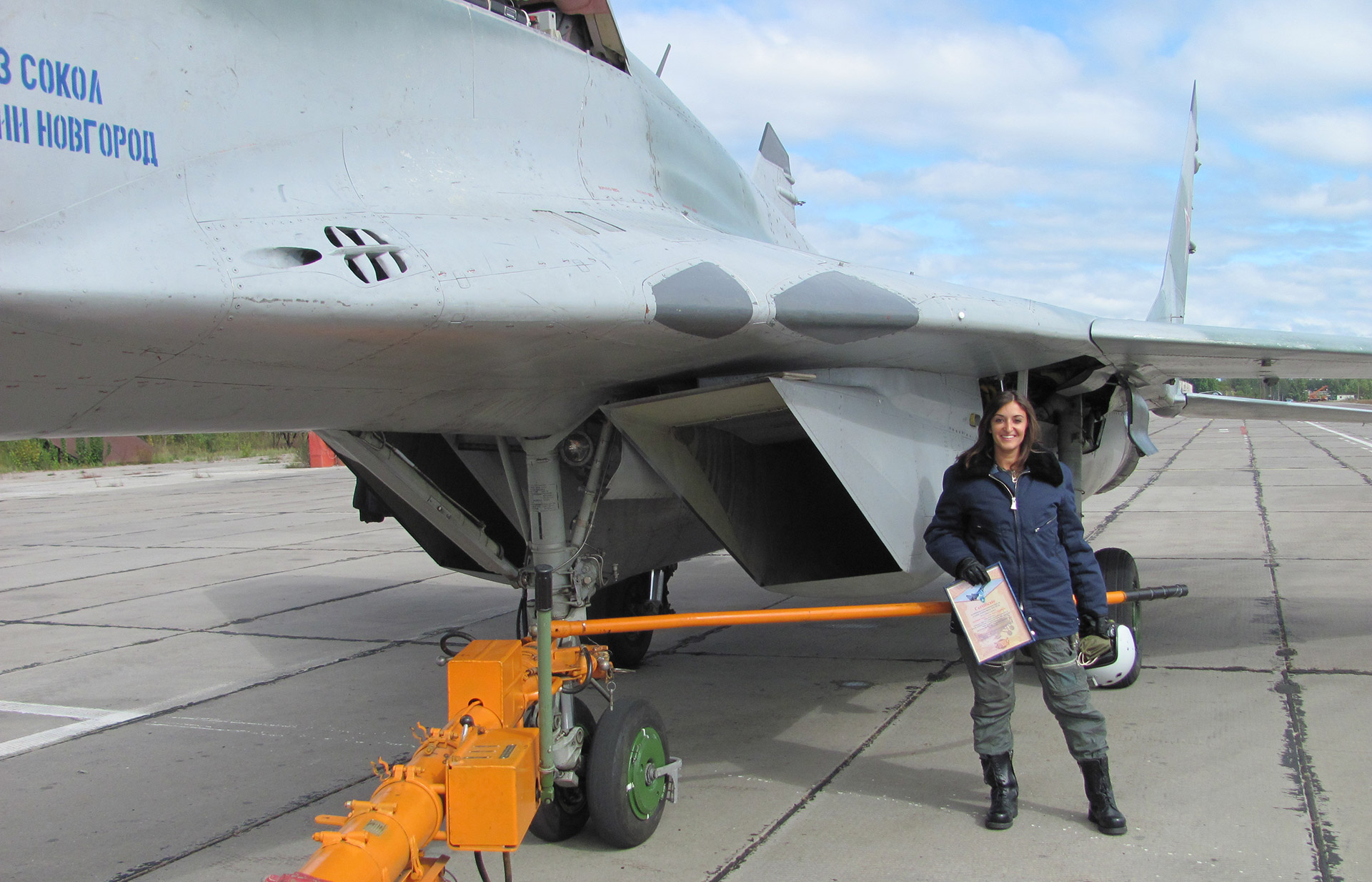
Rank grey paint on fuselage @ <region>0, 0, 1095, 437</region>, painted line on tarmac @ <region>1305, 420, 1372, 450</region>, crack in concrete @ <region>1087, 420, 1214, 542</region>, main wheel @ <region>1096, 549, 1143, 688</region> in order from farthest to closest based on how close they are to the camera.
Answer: painted line on tarmac @ <region>1305, 420, 1372, 450</region>
crack in concrete @ <region>1087, 420, 1214, 542</region>
main wheel @ <region>1096, 549, 1143, 688</region>
grey paint on fuselage @ <region>0, 0, 1095, 437</region>

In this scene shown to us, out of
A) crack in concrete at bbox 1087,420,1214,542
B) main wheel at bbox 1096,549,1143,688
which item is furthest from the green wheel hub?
crack in concrete at bbox 1087,420,1214,542

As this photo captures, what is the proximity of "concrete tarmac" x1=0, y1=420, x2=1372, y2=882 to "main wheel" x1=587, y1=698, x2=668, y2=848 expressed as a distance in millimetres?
106

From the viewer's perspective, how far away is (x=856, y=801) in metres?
3.78

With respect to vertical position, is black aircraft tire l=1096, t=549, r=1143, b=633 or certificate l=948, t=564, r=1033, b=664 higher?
certificate l=948, t=564, r=1033, b=664

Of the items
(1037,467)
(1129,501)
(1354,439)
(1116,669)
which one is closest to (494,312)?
(1037,467)

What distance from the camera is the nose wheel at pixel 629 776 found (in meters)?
3.34

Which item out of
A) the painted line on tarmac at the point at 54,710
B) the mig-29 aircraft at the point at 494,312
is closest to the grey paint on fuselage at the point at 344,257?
the mig-29 aircraft at the point at 494,312

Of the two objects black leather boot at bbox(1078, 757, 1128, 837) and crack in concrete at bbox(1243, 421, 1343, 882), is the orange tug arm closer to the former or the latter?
black leather boot at bbox(1078, 757, 1128, 837)

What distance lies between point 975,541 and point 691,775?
1.55 m

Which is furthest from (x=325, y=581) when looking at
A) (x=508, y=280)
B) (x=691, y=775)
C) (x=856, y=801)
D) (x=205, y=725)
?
(x=508, y=280)

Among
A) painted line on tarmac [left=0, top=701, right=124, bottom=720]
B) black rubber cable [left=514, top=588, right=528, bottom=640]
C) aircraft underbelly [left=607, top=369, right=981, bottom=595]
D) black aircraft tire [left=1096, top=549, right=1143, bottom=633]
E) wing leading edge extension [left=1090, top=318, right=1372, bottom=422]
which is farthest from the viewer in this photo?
black aircraft tire [left=1096, top=549, right=1143, bottom=633]

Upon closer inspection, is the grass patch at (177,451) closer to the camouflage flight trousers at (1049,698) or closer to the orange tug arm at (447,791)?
the orange tug arm at (447,791)

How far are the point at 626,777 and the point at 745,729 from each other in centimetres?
149

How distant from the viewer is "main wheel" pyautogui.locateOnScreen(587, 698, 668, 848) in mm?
3338
